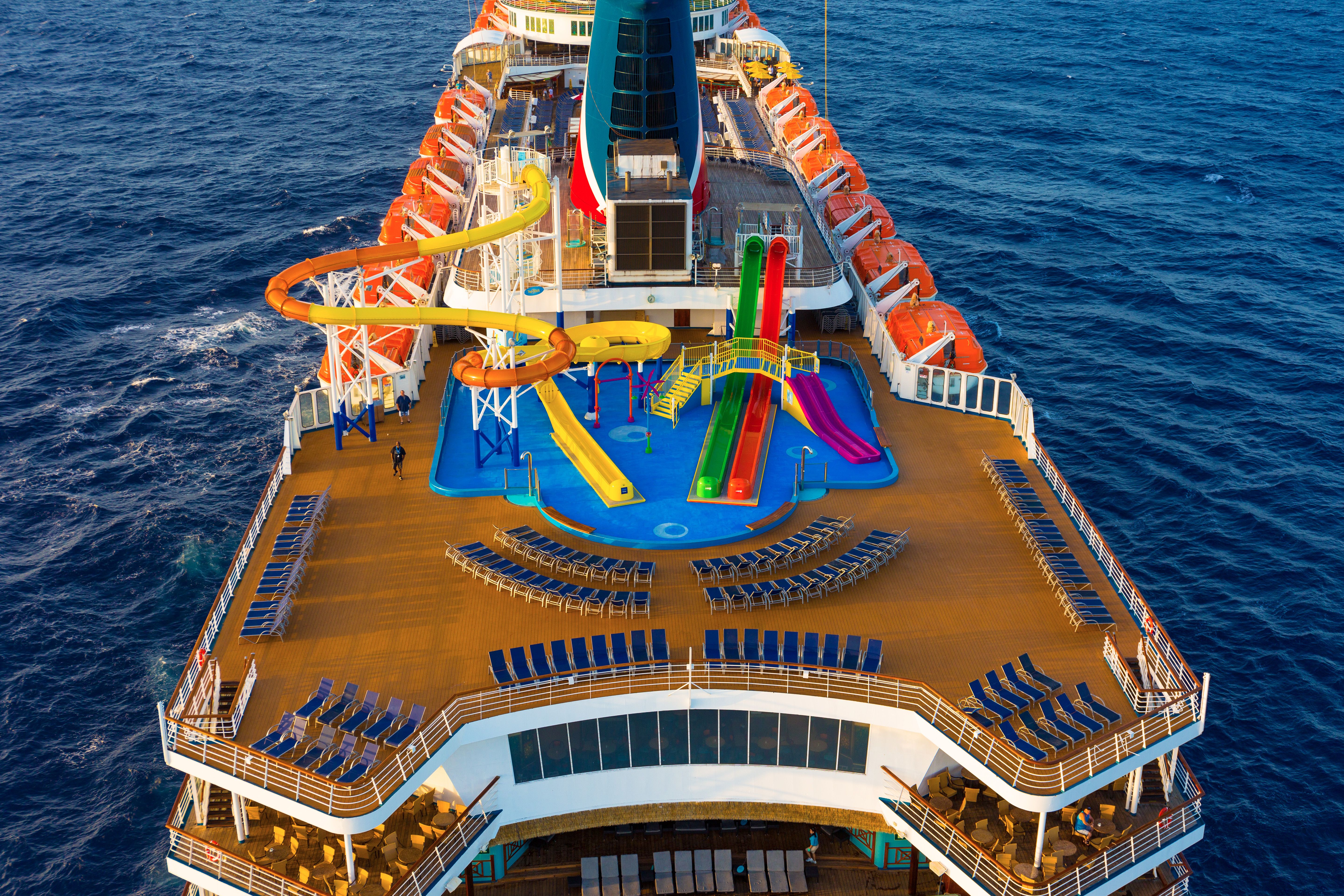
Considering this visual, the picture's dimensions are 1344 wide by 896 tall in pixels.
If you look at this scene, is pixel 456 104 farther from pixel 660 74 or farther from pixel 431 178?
pixel 660 74

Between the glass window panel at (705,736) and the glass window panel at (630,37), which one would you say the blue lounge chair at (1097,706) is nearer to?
the glass window panel at (705,736)

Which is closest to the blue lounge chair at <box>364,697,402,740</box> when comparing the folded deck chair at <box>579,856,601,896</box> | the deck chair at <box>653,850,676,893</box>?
the folded deck chair at <box>579,856,601,896</box>

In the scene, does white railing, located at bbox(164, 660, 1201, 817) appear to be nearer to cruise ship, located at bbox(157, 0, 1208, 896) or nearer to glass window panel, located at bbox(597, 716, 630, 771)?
cruise ship, located at bbox(157, 0, 1208, 896)

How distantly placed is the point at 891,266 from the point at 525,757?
3524 centimetres

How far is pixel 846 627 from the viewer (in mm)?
38500

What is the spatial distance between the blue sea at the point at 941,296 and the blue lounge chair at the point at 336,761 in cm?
1536

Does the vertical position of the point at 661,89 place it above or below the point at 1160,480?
above

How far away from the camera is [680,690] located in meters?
34.7

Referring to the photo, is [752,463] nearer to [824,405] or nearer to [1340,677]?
[824,405]

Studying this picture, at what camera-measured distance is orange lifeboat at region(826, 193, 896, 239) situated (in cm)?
6712

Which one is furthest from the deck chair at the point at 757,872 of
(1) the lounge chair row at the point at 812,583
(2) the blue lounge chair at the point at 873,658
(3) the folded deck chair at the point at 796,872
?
(1) the lounge chair row at the point at 812,583

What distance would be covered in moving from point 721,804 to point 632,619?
616cm

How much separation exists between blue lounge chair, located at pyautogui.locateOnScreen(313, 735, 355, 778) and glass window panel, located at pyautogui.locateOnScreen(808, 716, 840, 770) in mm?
→ 12766

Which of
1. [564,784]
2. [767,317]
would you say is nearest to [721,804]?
[564,784]
